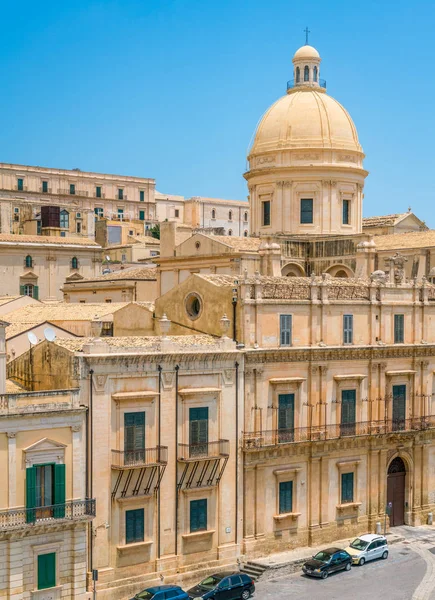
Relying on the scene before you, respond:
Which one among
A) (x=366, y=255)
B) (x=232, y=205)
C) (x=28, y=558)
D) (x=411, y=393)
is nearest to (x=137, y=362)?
(x=28, y=558)

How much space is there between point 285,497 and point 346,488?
3463 millimetres

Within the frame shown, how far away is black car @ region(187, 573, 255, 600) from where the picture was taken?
33188mm

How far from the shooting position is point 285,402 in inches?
1555

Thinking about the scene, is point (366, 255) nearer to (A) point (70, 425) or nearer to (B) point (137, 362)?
(B) point (137, 362)

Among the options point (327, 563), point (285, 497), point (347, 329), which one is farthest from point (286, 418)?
point (327, 563)

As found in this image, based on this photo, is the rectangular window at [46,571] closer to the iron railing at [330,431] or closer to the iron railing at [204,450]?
the iron railing at [204,450]

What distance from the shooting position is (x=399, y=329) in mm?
43188

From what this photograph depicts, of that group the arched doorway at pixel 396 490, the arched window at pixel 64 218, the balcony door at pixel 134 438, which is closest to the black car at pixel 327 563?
the arched doorway at pixel 396 490

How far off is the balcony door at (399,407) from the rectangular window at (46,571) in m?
17.9

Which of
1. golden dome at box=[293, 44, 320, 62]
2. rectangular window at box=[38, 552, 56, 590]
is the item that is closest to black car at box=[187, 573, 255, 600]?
rectangular window at box=[38, 552, 56, 590]

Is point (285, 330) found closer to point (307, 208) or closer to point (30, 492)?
point (30, 492)

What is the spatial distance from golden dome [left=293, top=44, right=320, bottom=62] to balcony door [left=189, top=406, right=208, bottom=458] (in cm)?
2940

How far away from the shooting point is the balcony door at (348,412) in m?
41.1

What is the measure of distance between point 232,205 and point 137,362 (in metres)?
88.8
